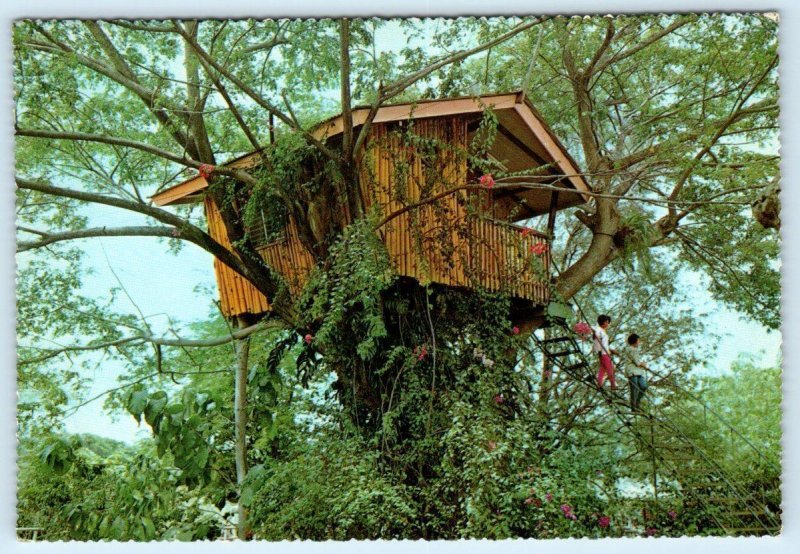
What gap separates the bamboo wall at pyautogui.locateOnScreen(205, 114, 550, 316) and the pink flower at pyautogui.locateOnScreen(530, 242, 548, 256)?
91 mm

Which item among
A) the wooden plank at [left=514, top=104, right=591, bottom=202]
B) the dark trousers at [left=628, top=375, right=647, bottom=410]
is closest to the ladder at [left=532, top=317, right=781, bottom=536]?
the dark trousers at [left=628, top=375, right=647, bottom=410]

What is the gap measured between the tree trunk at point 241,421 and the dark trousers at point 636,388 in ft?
13.4

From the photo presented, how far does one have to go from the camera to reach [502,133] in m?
7.79

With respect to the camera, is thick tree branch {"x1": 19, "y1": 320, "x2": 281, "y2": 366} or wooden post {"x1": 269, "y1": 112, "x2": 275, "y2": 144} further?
thick tree branch {"x1": 19, "y1": 320, "x2": 281, "y2": 366}

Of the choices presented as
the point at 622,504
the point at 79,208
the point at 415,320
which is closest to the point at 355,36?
the point at 415,320

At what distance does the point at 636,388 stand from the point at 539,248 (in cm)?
183

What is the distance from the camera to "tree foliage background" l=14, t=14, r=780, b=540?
230 inches

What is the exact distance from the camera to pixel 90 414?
638cm

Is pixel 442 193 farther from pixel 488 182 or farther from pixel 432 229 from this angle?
pixel 432 229

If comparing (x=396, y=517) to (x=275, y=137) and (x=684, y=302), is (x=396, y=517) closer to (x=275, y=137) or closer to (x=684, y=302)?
(x=275, y=137)

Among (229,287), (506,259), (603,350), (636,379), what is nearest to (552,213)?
(506,259)

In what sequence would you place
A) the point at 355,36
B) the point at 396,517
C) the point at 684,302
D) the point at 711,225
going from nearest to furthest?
the point at 396,517 < the point at 355,36 < the point at 711,225 < the point at 684,302

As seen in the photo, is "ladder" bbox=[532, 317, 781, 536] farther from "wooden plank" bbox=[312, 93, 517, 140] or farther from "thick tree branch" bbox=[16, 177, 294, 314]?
"thick tree branch" bbox=[16, 177, 294, 314]

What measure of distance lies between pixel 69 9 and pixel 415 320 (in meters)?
4.31
